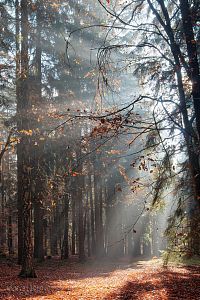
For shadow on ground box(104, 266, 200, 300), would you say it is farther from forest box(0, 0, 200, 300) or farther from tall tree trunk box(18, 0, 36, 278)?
tall tree trunk box(18, 0, 36, 278)

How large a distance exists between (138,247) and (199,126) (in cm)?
3112

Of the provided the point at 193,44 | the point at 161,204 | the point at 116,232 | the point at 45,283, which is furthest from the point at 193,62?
the point at 116,232

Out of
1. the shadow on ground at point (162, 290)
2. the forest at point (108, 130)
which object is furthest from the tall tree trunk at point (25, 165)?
the shadow on ground at point (162, 290)

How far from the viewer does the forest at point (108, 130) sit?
5.08 metres

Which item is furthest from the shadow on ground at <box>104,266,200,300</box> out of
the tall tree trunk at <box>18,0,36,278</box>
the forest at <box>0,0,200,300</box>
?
the tall tree trunk at <box>18,0,36,278</box>

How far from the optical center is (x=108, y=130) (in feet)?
14.9

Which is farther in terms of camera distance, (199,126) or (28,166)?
(28,166)

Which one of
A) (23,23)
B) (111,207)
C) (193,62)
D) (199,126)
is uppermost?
(23,23)

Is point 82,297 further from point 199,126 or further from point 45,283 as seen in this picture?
point 199,126

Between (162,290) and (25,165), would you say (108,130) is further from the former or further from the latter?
(25,165)

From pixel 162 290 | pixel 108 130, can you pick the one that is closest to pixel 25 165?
pixel 162 290

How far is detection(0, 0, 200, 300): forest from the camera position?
5.08m

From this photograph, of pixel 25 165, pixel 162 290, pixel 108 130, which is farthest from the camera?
pixel 25 165

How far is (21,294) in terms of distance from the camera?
919 centimetres
